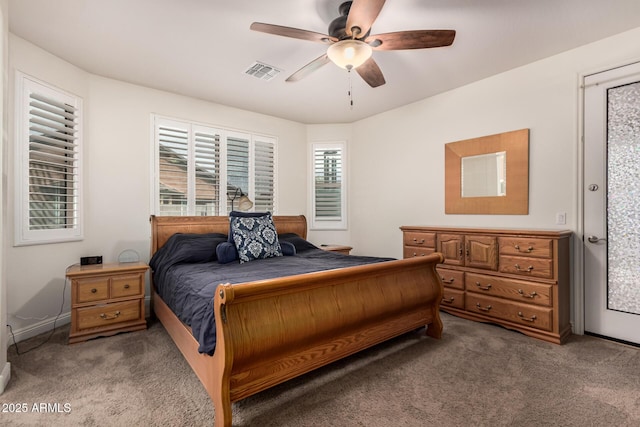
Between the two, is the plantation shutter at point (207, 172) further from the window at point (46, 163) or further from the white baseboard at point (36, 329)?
the white baseboard at point (36, 329)

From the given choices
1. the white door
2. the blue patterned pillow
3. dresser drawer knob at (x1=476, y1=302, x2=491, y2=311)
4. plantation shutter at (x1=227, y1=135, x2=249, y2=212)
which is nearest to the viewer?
the white door

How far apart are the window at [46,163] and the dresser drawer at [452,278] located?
3.91 metres

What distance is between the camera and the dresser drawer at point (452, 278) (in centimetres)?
331

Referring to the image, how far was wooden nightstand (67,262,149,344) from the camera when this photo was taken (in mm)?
2709

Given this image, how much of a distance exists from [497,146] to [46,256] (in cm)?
472

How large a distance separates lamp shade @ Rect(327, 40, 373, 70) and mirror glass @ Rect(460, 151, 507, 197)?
2.11 metres

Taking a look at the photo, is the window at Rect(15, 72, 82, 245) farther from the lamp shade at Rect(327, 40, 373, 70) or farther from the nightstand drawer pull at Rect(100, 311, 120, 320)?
the lamp shade at Rect(327, 40, 373, 70)

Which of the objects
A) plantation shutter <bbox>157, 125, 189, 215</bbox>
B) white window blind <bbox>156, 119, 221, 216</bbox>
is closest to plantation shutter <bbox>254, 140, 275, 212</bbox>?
white window blind <bbox>156, 119, 221, 216</bbox>

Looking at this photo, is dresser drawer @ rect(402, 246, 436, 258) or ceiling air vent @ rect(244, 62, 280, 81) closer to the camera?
ceiling air vent @ rect(244, 62, 280, 81)

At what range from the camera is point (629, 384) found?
6.70 ft

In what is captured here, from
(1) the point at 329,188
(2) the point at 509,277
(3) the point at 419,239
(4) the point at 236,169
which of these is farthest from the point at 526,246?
(4) the point at 236,169

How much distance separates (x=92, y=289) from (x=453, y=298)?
11.7ft


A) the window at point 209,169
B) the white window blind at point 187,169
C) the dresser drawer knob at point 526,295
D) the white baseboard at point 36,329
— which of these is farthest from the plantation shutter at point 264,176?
the dresser drawer knob at point 526,295

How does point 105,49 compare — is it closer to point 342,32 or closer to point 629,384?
point 342,32
